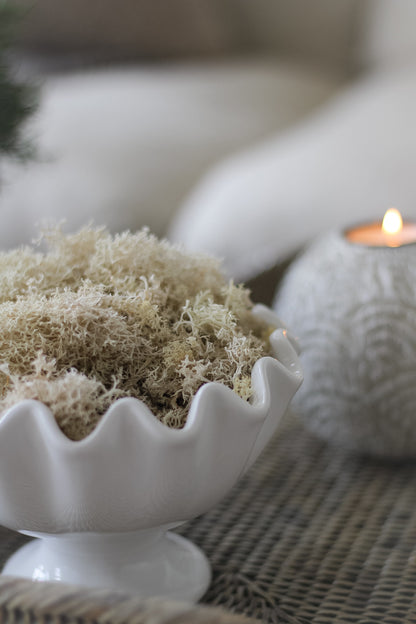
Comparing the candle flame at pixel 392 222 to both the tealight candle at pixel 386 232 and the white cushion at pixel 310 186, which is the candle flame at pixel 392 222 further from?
the white cushion at pixel 310 186

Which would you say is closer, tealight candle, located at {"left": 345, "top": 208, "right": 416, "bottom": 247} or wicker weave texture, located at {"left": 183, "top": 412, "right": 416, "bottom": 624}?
wicker weave texture, located at {"left": 183, "top": 412, "right": 416, "bottom": 624}

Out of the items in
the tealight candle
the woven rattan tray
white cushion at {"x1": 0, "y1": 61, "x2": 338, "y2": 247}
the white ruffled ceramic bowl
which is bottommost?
the woven rattan tray

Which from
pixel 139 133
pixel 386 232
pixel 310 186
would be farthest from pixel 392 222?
pixel 139 133

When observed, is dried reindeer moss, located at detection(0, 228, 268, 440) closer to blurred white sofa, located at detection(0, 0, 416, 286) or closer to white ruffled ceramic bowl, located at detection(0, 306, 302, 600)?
white ruffled ceramic bowl, located at detection(0, 306, 302, 600)

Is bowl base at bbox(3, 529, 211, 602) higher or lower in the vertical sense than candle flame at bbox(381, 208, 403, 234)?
lower

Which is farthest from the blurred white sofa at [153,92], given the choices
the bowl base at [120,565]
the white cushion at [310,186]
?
the bowl base at [120,565]

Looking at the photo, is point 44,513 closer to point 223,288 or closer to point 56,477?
point 56,477

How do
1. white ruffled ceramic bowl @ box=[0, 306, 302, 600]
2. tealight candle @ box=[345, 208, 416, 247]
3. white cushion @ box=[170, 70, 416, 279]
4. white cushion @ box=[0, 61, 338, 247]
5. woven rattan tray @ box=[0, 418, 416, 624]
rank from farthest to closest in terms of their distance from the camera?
white cushion @ box=[0, 61, 338, 247] < white cushion @ box=[170, 70, 416, 279] < tealight candle @ box=[345, 208, 416, 247] < woven rattan tray @ box=[0, 418, 416, 624] < white ruffled ceramic bowl @ box=[0, 306, 302, 600]

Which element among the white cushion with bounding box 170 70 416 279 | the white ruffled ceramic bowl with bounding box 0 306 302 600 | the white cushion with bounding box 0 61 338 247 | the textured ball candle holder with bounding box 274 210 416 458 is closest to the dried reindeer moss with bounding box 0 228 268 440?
the white ruffled ceramic bowl with bounding box 0 306 302 600

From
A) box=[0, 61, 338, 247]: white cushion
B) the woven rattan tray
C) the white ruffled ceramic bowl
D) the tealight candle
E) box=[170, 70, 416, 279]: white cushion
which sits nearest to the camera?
the white ruffled ceramic bowl
